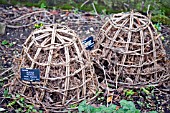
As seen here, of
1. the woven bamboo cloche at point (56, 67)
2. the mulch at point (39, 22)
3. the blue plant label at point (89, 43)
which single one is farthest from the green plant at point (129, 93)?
the blue plant label at point (89, 43)

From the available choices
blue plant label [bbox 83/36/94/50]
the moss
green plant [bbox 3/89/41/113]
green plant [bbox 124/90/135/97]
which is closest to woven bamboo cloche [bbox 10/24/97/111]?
green plant [bbox 3/89/41/113]

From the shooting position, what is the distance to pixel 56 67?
12.2 ft

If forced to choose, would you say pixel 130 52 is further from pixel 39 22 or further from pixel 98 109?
pixel 39 22

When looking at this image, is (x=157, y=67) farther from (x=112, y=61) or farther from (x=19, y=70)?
(x=19, y=70)

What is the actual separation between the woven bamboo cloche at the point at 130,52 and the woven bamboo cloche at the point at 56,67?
36 centimetres

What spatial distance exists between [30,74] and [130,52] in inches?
41.2

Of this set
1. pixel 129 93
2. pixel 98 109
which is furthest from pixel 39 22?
pixel 98 109

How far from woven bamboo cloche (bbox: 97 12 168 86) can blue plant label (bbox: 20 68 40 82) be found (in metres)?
0.75

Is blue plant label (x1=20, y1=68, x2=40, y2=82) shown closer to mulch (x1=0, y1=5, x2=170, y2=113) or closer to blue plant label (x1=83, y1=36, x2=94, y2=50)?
mulch (x1=0, y1=5, x2=170, y2=113)

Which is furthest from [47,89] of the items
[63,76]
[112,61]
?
[112,61]

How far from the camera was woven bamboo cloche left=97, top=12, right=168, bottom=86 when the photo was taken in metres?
4.04

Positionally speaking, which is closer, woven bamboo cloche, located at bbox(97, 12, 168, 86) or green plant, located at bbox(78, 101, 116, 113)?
green plant, located at bbox(78, 101, 116, 113)

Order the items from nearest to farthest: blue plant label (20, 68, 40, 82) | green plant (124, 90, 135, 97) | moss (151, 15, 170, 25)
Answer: blue plant label (20, 68, 40, 82), green plant (124, 90, 135, 97), moss (151, 15, 170, 25)

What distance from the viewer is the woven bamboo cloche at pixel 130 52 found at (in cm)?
404
